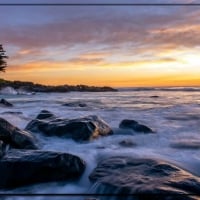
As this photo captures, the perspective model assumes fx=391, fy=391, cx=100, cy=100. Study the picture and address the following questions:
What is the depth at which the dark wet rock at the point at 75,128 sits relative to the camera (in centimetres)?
722

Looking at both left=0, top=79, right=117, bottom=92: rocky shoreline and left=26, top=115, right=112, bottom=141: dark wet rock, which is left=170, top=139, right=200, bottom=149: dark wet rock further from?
left=0, top=79, right=117, bottom=92: rocky shoreline

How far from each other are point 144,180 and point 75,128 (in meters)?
3.30

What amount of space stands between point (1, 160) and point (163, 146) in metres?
3.35

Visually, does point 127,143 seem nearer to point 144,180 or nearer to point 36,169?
point 36,169

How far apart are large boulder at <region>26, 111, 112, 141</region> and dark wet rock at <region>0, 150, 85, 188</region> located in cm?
215

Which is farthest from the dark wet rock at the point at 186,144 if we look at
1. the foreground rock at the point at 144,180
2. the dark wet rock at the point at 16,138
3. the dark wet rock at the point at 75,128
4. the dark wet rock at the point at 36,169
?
the dark wet rock at the point at 36,169

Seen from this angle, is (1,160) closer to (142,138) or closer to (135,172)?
A: (135,172)

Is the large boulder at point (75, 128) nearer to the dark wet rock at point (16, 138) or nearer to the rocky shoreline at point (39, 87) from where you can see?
the dark wet rock at point (16, 138)

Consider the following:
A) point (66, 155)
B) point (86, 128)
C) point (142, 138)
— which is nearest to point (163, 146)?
point (142, 138)

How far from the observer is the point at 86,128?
291 inches

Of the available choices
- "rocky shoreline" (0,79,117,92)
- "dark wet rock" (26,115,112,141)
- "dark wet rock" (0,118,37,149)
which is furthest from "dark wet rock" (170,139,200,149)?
"rocky shoreline" (0,79,117,92)

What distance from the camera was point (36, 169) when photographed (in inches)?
186

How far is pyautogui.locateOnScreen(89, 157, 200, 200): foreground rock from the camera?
3.95 meters

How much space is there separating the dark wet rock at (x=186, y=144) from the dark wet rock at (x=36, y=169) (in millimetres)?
2782
